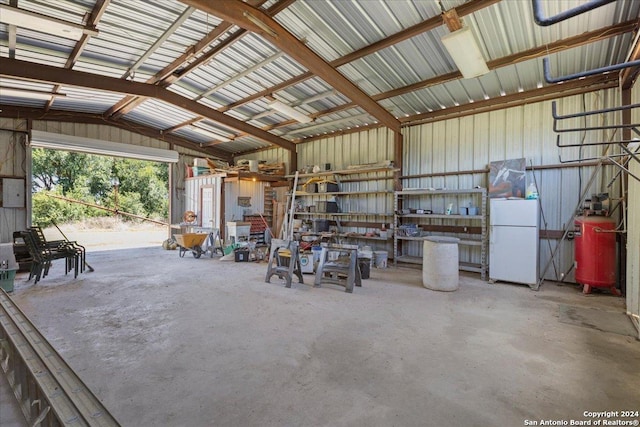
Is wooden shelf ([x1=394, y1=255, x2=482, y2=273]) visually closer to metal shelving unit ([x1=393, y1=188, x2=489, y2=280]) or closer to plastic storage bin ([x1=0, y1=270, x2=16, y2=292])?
metal shelving unit ([x1=393, y1=188, x2=489, y2=280])

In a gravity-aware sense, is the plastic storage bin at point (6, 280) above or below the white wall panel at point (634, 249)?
below

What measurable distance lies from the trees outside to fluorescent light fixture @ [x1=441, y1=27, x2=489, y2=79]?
56.2 feet

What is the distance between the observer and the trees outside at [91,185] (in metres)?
14.8

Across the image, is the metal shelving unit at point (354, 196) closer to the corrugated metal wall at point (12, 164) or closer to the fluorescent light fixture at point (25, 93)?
the fluorescent light fixture at point (25, 93)

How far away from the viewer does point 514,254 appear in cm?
523

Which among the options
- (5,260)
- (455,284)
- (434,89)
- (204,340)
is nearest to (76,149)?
(5,260)

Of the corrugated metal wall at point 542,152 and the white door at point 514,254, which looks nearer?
the white door at point 514,254

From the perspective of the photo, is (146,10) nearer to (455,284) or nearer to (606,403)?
(455,284)

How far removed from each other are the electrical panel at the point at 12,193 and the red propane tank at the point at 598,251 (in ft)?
41.6

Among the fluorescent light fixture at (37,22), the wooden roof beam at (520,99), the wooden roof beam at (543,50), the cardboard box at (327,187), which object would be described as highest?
the fluorescent light fixture at (37,22)

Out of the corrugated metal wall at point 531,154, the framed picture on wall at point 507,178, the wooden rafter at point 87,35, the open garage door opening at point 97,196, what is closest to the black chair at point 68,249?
the wooden rafter at point 87,35

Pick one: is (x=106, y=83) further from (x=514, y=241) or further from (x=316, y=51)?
(x=514, y=241)

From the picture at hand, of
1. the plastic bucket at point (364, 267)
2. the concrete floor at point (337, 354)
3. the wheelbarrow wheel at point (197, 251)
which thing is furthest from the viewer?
the wheelbarrow wheel at point (197, 251)

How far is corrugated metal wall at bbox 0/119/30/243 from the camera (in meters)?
7.55
